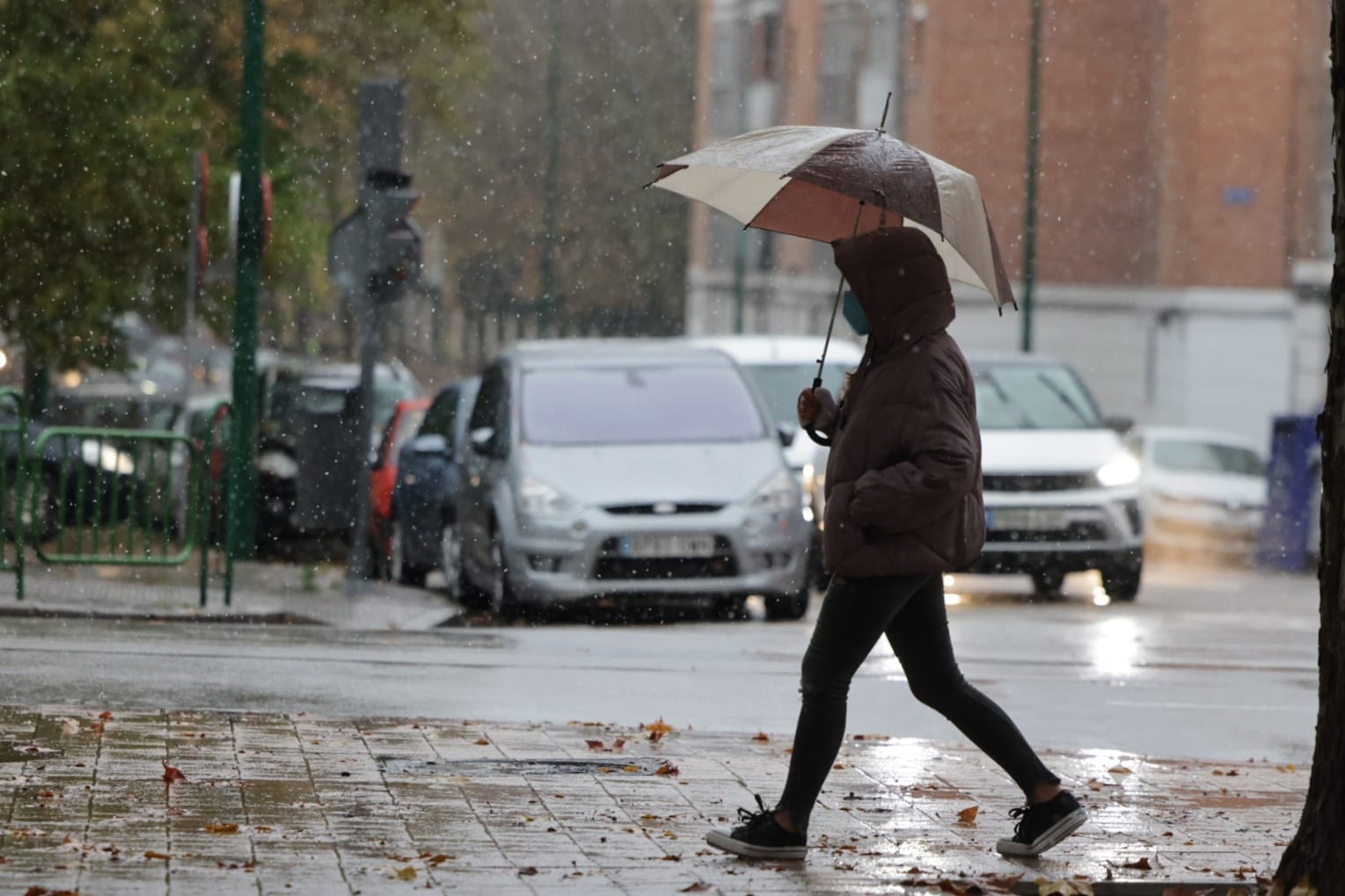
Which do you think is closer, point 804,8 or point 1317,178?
point 1317,178

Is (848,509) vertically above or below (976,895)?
above

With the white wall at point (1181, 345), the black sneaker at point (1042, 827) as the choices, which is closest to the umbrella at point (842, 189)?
the black sneaker at point (1042, 827)

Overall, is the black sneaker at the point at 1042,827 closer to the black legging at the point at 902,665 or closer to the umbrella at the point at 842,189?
the black legging at the point at 902,665

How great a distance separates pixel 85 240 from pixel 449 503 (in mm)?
5310

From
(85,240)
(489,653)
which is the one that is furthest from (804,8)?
(489,653)

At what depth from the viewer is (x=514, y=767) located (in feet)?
27.1

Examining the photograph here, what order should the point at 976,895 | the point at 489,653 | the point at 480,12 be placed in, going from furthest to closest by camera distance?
the point at 480,12 → the point at 489,653 → the point at 976,895

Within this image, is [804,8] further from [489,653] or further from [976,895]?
[976,895]

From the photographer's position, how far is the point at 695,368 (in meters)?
16.3

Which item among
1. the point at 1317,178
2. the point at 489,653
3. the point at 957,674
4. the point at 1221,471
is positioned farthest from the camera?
the point at 1317,178

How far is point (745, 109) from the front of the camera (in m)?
59.4

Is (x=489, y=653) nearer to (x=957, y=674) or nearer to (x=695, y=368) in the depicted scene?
→ (x=695, y=368)

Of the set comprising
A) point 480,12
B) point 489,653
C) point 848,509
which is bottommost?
point 489,653

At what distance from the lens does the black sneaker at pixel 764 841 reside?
672cm
